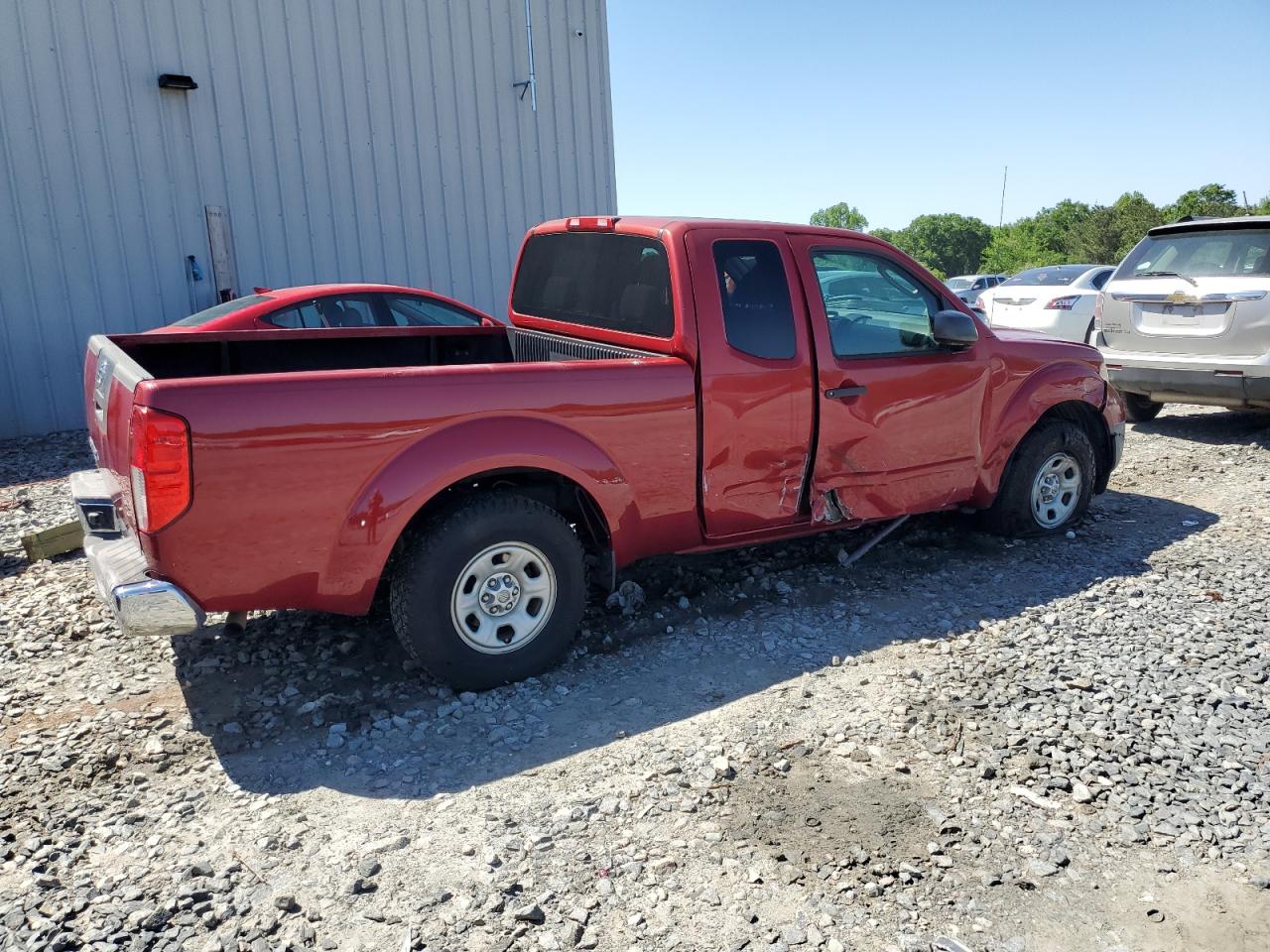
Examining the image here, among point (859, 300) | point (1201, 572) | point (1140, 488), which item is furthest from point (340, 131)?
point (1201, 572)

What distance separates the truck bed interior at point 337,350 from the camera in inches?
188

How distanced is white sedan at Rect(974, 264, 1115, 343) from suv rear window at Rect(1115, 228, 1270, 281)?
301cm

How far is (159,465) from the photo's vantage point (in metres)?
3.21

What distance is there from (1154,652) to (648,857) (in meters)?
2.63

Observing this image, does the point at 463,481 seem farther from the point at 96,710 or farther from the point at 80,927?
the point at 80,927

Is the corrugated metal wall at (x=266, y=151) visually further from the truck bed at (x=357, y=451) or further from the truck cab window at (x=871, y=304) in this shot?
the truck cab window at (x=871, y=304)

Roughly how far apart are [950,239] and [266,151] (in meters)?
118

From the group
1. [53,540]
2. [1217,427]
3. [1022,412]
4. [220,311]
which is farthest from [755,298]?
[1217,427]

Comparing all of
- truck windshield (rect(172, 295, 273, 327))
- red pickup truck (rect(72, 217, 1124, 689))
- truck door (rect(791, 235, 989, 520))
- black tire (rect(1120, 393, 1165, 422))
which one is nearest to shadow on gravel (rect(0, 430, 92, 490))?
truck windshield (rect(172, 295, 273, 327))

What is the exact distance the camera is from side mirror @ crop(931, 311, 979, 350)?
488 centimetres

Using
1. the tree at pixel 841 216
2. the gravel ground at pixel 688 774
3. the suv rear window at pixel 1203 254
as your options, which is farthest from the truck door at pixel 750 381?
the tree at pixel 841 216

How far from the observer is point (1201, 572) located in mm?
5148

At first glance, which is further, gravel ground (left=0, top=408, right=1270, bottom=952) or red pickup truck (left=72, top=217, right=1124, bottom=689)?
red pickup truck (left=72, top=217, right=1124, bottom=689)

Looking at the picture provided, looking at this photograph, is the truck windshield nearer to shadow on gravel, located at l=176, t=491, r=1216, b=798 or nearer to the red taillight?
the red taillight
